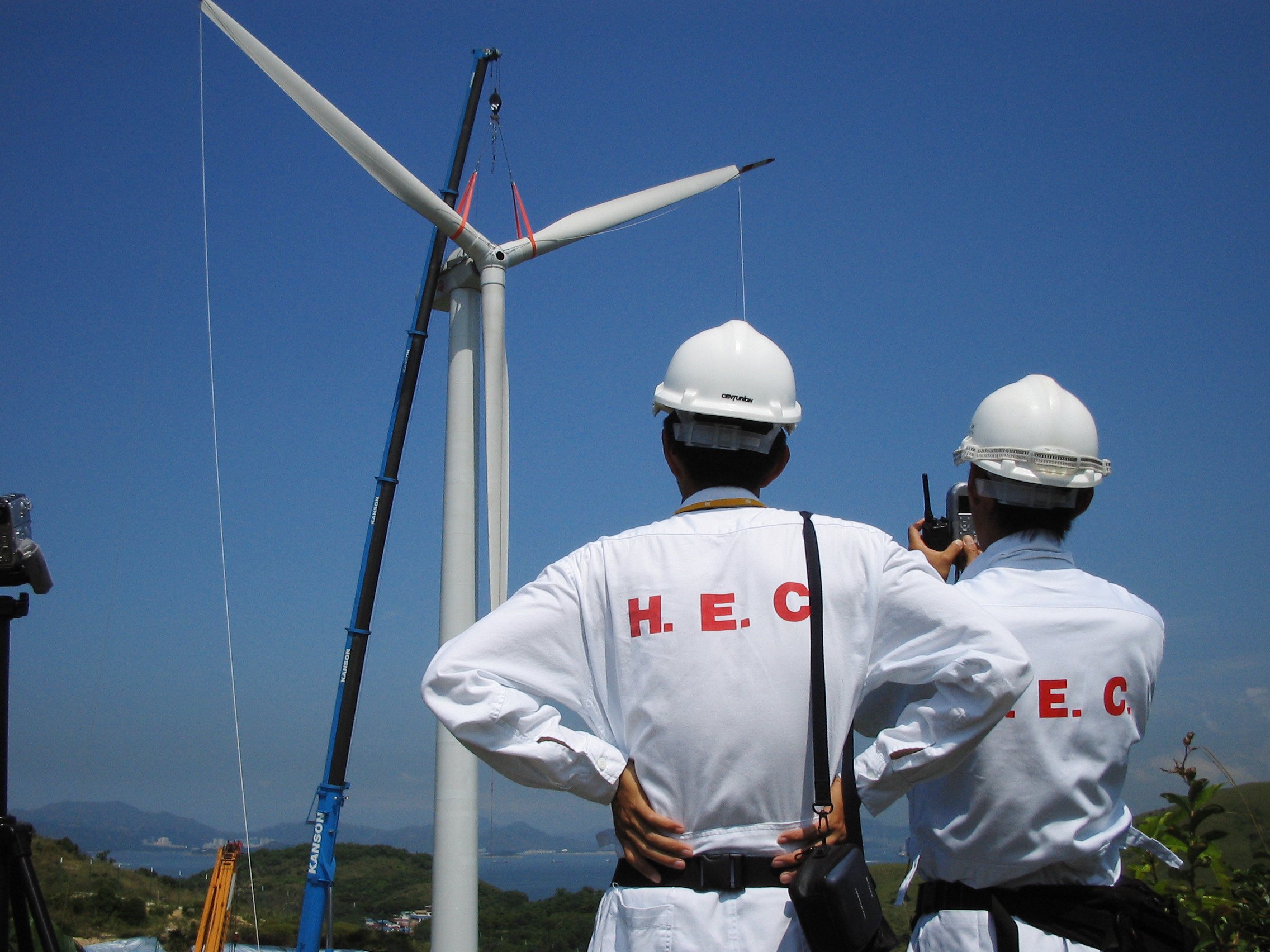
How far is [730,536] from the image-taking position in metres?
3.14

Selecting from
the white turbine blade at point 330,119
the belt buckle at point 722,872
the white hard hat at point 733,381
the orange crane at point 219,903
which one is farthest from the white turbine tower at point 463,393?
the belt buckle at point 722,872

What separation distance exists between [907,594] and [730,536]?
516mm

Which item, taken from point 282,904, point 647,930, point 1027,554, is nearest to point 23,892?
point 647,930

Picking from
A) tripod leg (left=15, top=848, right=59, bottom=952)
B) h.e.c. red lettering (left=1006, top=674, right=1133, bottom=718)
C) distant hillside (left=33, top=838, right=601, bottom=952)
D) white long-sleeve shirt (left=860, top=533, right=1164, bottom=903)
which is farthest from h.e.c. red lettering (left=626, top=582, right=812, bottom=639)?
distant hillside (left=33, top=838, right=601, bottom=952)

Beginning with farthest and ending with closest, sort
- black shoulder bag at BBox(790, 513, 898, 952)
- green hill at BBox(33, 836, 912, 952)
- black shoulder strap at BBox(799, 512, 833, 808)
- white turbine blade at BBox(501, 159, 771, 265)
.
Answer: white turbine blade at BBox(501, 159, 771, 265)
green hill at BBox(33, 836, 912, 952)
black shoulder strap at BBox(799, 512, 833, 808)
black shoulder bag at BBox(790, 513, 898, 952)

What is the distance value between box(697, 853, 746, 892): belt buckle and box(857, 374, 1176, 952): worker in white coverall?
0.76 metres

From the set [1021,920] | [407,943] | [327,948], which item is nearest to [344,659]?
[327,948]

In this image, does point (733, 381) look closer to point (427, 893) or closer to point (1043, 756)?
point (1043, 756)

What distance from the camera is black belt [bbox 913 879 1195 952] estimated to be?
3441 mm

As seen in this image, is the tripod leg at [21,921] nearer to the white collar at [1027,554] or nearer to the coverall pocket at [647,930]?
the coverall pocket at [647,930]

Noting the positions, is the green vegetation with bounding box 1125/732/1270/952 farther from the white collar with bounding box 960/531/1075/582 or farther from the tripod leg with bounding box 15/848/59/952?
the tripod leg with bounding box 15/848/59/952

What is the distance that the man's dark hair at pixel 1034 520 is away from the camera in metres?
3.96

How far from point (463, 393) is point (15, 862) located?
47.7 feet

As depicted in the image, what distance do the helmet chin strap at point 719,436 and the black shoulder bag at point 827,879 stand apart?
578 mm
